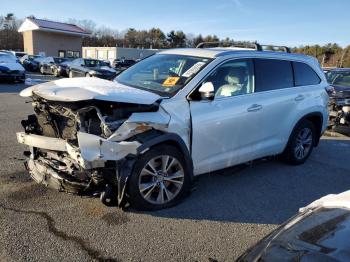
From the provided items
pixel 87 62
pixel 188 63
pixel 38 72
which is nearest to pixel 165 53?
pixel 188 63

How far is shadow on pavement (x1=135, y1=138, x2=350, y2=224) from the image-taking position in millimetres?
4438

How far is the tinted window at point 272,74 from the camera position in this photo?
216 inches

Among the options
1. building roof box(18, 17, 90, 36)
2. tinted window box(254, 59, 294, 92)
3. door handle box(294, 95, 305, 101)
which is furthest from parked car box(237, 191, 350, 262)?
building roof box(18, 17, 90, 36)

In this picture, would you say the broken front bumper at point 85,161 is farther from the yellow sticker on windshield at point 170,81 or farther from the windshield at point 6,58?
the windshield at point 6,58

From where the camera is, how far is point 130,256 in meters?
3.45

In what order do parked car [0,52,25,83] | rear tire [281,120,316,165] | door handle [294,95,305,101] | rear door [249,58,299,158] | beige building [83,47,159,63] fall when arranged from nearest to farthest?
rear door [249,58,299,158] → door handle [294,95,305,101] → rear tire [281,120,316,165] → parked car [0,52,25,83] → beige building [83,47,159,63]

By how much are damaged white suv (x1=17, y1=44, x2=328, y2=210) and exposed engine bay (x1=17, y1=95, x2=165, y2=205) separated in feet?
0.03

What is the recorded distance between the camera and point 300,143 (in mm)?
6434

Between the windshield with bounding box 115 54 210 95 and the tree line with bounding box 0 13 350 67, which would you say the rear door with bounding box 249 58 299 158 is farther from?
the tree line with bounding box 0 13 350 67

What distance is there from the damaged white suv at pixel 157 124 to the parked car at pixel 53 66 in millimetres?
24380

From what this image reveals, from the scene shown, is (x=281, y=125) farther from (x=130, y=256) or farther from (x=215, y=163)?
(x=130, y=256)

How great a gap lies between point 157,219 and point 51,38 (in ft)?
158

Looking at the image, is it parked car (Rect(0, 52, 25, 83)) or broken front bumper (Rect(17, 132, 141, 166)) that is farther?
parked car (Rect(0, 52, 25, 83))

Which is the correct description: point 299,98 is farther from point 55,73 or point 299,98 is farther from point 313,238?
point 55,73
